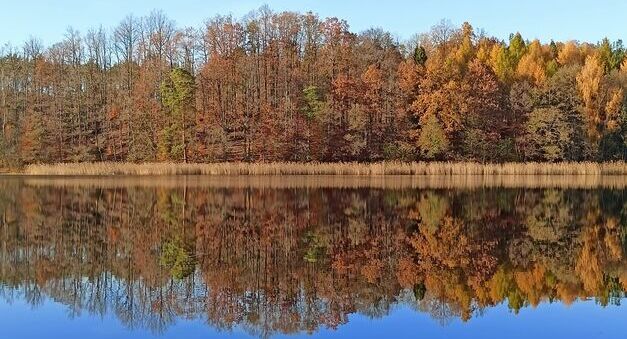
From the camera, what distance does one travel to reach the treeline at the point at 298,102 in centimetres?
4491

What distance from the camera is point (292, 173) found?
40875mm

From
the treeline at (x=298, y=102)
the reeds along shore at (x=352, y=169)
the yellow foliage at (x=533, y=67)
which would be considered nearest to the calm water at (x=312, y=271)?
the reeds along shore at (x=352, y=169)

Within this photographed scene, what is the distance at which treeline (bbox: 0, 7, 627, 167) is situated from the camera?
147 ft

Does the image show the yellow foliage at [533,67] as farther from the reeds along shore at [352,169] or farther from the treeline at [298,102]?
the reeds along shore at [352,169]

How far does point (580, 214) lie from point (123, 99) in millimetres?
40022

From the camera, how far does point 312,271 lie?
10.5 m

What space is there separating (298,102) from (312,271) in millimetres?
37797

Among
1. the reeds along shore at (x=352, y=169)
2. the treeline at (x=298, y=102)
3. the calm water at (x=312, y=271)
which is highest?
the treeline at (x=298, y=102)

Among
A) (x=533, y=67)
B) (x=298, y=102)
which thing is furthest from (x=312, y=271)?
(x=533, y=67)

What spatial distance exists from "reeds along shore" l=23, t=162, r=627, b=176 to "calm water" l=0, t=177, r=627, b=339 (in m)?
19.6

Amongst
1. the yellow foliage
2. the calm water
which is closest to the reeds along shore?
the yellow foliage

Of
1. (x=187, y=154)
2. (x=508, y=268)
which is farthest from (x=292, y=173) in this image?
(x=508, y=268)

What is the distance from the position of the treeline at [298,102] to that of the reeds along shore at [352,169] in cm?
298

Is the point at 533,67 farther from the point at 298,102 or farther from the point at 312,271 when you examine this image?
the point at 312,271
